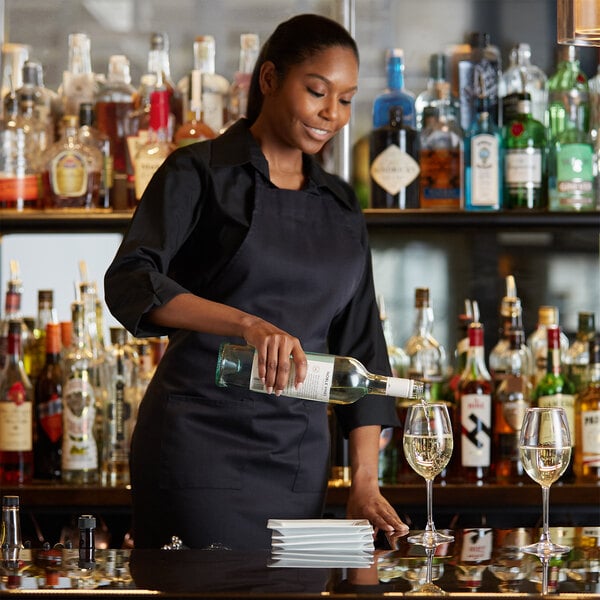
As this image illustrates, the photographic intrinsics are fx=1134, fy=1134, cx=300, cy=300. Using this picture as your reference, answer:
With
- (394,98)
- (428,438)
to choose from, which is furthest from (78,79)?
(428,438)

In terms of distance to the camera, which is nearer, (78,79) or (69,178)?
(69,178)

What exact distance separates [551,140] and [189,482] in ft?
4.42

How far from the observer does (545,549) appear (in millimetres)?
1502

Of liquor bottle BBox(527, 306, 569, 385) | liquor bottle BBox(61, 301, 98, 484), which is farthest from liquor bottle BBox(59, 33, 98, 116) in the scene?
liquor bottle BBox(527, 306, 569, 385)

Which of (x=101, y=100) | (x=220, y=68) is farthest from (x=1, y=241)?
(x=220, y=68)

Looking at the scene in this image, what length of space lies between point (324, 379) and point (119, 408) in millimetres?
1290

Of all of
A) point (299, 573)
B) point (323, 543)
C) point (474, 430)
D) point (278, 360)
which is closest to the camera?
point (299, 573)

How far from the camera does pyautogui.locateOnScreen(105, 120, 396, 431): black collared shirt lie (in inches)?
74.5

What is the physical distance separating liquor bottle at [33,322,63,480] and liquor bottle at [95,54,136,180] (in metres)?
0.47

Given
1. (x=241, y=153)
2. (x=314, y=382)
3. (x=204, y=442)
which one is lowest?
(x=204, y=442)

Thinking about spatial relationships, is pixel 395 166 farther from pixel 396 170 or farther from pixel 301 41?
pixel 301 41

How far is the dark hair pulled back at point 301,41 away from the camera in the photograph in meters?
2.03

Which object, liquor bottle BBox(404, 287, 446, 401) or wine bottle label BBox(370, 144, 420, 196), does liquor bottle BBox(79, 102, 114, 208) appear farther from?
liquor bottle BBox(404, 287, 446, 401)

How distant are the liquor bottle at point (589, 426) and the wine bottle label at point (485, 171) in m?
0.45
